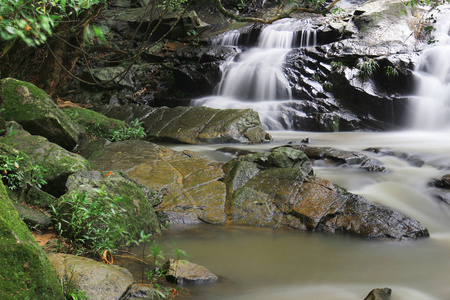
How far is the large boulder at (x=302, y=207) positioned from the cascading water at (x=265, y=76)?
6.31m

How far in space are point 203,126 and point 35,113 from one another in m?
4.33

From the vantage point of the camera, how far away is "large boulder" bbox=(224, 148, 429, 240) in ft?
15.5

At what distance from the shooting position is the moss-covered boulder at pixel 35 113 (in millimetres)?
6215

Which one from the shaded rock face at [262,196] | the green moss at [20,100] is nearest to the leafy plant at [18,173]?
the shaded rock face at [262,196]

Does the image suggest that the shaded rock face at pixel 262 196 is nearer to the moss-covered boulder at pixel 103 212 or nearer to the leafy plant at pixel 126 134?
the moss-covered boulder at pixel 103 212

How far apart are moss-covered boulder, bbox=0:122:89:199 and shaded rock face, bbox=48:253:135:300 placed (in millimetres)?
1820

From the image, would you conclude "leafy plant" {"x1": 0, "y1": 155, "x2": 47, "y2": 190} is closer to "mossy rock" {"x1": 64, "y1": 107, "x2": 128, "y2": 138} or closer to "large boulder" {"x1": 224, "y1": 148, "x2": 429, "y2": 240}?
"large boulder" {"x1": 224, "y1": 148, "x2": 429, "y2": 240}

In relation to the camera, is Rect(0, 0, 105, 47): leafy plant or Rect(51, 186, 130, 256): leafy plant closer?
Rect(0, 0, 105, 47): leafy plant

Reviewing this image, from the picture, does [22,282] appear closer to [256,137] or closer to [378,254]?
[378,254]

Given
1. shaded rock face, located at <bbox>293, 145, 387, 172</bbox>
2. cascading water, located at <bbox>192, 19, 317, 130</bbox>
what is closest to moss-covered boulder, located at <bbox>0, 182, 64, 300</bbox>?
shaded rock face, located at <bbox>293, 145, 387, 172</bbox>

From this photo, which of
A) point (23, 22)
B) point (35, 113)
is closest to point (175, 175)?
point (35, 113)

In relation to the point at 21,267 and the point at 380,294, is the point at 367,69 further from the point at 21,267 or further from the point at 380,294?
the point at 21,267

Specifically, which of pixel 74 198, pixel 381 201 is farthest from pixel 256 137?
pixel 74 198

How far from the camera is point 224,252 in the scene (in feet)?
13.7
